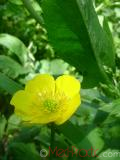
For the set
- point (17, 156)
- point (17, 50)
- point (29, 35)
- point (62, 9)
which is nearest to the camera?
point (62, 9)

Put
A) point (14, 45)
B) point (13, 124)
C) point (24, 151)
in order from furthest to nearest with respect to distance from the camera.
Answer: point (14, 45)
point (13, 124)
point (24, 151)

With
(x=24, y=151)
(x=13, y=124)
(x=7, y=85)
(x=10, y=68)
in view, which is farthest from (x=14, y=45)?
(x=7, y=85)

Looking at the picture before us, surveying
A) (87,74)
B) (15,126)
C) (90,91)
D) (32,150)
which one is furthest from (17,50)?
(87,74)

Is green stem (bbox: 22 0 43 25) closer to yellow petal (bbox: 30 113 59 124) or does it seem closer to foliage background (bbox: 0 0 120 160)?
foliage background (bbox: 0 0 120 160)

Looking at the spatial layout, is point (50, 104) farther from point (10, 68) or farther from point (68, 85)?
point (10, 68)

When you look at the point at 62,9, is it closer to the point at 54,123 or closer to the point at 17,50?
the point at 54,123

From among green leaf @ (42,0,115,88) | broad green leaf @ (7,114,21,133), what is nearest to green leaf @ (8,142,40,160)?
broad green leaf @ (7,114,21,133)
